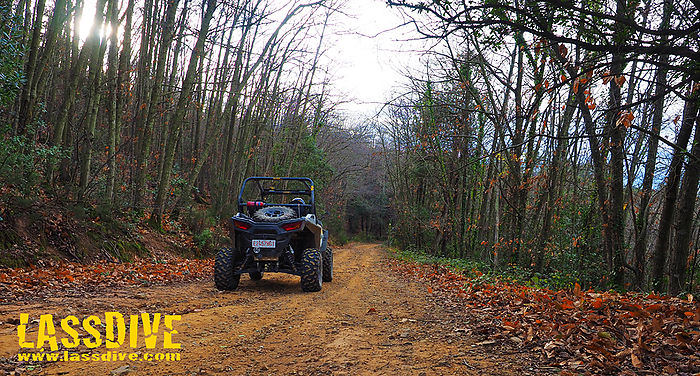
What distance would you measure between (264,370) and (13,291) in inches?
158

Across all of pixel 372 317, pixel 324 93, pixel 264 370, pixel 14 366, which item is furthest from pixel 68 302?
pixel 324 93

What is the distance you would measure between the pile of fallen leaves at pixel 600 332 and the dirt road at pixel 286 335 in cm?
41

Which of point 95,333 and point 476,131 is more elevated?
point 476,131

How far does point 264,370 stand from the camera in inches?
119

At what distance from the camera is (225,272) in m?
6.82

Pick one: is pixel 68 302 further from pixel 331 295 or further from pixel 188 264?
pixel 188 264

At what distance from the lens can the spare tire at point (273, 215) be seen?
7000 millimetres

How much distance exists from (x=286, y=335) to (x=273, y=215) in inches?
131

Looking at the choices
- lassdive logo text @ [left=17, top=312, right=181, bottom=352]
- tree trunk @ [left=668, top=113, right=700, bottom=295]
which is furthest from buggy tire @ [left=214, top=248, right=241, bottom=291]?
tree trunk @ [left=668, top=113, right=700, bottom=295]

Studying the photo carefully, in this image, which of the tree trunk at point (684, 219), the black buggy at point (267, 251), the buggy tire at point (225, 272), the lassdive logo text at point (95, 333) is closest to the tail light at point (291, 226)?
the black buggy at point (267, 251)

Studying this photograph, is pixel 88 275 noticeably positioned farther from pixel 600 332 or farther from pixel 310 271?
pixel 600 332

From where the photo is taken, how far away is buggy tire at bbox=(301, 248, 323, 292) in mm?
6930

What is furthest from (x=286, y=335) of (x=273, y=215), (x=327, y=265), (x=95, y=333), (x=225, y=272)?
(x=327, y=265)

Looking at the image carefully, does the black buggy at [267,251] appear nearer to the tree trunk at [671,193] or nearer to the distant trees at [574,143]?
the distant trees at [574,143]
